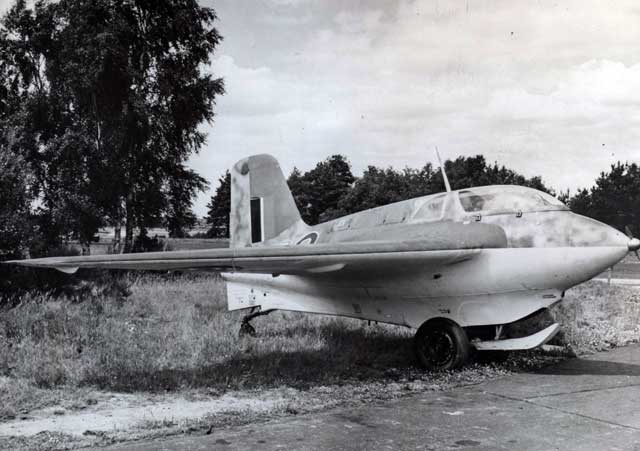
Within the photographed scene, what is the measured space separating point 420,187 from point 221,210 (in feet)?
129

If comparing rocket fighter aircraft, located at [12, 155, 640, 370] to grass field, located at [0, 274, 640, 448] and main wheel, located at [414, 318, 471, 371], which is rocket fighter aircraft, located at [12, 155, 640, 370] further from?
grass field, located at [0, 274, 640, 448]

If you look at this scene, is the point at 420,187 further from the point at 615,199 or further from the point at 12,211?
the point at 12,211

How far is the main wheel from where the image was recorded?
7.38 m

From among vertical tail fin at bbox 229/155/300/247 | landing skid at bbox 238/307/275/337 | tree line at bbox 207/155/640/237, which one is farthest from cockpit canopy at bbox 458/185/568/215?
tree line at bbox 207/155/640/237

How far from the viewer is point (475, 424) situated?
522 cm

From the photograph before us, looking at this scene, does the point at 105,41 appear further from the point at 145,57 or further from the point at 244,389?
the point at 244,389

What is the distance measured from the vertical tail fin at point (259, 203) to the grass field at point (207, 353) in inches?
71.0

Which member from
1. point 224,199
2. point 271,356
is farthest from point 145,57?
point 224,199

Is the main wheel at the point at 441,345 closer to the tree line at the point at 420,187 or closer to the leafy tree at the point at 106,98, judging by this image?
the leafy tree at the point at 106,98

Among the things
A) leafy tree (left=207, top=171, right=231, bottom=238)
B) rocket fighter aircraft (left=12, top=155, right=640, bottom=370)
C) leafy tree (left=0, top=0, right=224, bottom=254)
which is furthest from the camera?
leafy tree (left=207, top=171, right=231, bottom=238)

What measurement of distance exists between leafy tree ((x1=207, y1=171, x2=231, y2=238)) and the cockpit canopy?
57150 mm

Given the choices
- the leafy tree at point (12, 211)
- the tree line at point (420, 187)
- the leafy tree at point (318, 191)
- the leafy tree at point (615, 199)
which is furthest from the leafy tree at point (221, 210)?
the leafy tree at point (12, 211)

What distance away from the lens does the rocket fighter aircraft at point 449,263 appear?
680cm

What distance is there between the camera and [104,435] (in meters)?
4.77
